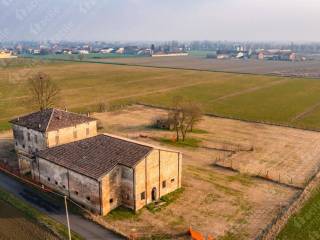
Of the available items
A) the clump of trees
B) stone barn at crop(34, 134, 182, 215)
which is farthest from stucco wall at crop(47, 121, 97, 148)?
the clump of trees

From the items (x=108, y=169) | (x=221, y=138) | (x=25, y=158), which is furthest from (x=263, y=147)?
(x=25, y=158)

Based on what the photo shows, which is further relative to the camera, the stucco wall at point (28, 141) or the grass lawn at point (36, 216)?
the stucco wall at point (28, 141)

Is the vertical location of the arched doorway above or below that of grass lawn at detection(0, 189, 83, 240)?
above

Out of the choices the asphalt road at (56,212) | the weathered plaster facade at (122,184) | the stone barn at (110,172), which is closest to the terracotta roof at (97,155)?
→ the stone barn at (110,172)

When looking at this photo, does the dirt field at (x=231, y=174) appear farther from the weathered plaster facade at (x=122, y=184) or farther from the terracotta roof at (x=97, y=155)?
the terracotta roof at (x=97, y=155)

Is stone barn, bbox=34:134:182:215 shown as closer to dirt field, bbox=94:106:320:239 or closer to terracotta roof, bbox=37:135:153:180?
terracotta roof, bbox=37:135:153:180

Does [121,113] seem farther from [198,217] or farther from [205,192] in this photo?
[198,217]
